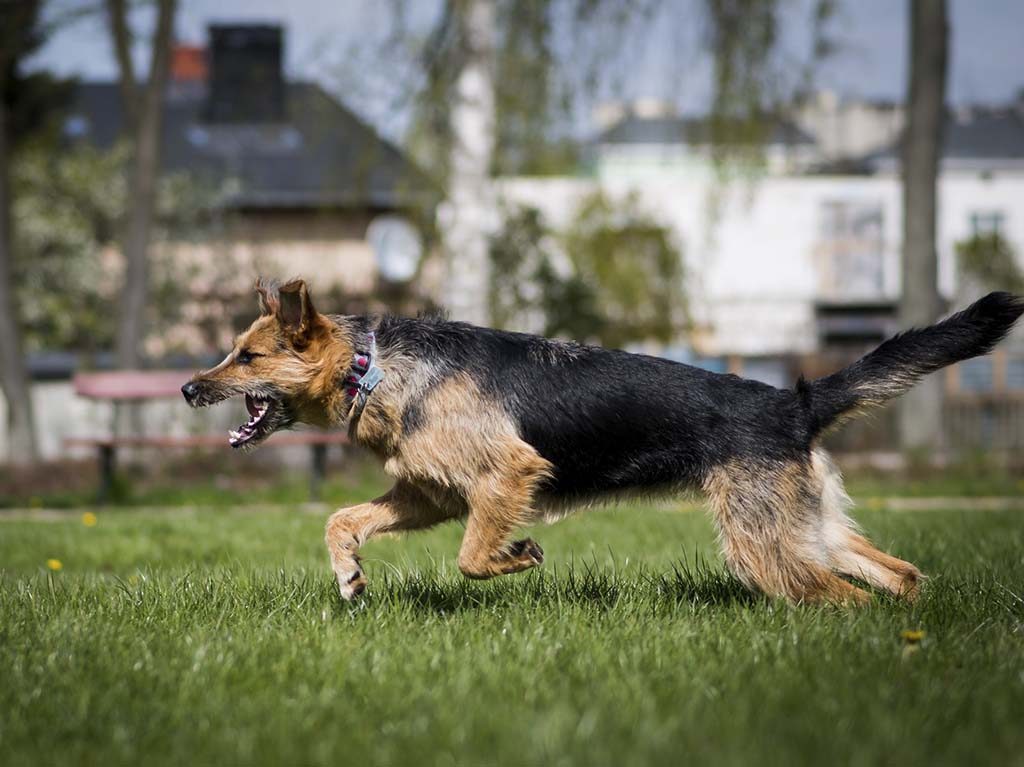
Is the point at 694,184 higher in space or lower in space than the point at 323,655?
higher

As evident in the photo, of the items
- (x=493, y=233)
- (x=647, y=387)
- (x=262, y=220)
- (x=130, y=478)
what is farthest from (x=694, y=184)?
(x=647, y=387)

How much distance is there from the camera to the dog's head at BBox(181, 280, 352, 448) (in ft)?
16.5

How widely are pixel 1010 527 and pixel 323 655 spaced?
253 inches

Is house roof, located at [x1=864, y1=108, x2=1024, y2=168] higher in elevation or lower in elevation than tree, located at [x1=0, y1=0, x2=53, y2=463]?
higher

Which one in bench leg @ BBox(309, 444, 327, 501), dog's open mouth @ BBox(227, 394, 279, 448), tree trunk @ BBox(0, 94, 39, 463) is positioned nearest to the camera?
dog's open mouth @ BBox(227, 394, 279, 448)

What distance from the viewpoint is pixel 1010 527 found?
Result: 8.65 metres

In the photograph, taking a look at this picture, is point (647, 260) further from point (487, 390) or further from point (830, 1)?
point (487, 390)

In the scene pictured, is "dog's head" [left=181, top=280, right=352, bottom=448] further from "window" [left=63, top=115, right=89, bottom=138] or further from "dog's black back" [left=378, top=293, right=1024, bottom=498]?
"window" [left=63, top=115, right=89, bottom=138]

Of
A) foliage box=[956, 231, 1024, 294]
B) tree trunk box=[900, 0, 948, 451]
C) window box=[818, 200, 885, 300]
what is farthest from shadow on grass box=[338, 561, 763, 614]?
window box=[818, 200, 885, 300]

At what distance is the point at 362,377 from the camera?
16.2 feet

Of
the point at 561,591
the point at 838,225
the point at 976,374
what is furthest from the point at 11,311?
the point at 838,225

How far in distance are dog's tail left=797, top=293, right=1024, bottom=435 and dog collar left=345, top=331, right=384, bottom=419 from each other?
5.88 feet

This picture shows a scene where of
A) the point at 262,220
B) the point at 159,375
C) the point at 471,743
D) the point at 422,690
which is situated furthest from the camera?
the point at 262,220

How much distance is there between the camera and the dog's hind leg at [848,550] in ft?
15.8
